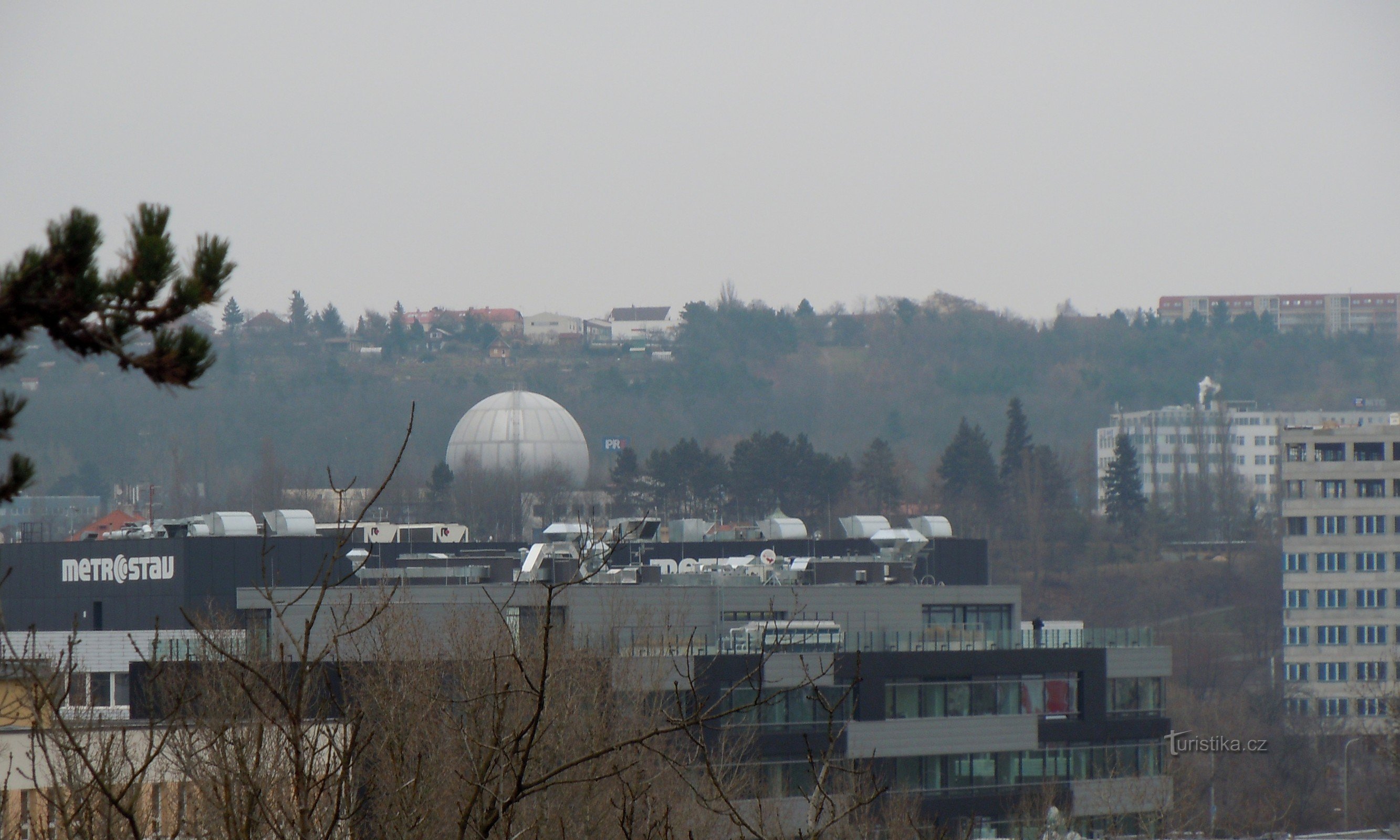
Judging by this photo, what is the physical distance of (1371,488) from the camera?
92.9 metres

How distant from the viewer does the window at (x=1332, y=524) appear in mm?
93250

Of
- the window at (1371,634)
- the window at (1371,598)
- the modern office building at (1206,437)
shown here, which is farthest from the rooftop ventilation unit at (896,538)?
the modern office building at (1206,437)

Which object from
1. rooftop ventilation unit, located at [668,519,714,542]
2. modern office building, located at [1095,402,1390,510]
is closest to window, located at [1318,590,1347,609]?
rooftop ventilation unit, located at [668,519,714,542]

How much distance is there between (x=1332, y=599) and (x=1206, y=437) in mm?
80662

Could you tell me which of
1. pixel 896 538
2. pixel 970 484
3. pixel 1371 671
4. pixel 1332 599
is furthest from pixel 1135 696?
pixel 970 484

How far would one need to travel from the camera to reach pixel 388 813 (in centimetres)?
959

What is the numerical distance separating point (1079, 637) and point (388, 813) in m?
45.2

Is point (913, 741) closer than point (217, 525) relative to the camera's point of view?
Yes

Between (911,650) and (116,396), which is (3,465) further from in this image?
(116,396)

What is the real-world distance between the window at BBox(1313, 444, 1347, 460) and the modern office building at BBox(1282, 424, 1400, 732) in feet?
0.13

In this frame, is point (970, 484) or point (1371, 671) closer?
point (1371, 671)

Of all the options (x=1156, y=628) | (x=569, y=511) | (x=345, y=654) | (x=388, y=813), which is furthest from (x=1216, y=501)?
(x=388, y=813)

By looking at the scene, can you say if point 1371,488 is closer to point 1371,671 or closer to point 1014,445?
point 1371,671

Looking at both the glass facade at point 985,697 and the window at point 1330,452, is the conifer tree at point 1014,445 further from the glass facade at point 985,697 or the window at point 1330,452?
the glass facade at point 985,697
